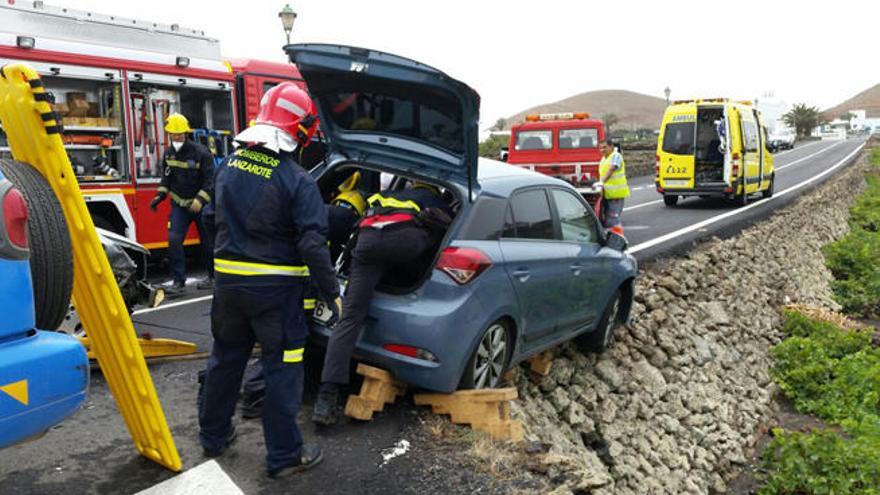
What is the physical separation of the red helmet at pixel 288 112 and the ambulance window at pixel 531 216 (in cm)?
171

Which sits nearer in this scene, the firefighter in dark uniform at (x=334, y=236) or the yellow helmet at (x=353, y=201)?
Answer: the firefighter in dark uniform at (x=334, y=236)

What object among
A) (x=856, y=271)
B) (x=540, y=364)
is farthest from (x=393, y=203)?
(x=856, y=271)

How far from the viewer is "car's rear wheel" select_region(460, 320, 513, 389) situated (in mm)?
4672

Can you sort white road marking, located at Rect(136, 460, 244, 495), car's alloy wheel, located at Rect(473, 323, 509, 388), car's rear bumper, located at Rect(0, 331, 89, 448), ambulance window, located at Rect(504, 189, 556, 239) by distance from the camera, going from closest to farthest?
car's rear bumper, located at Rect(0, 331, 89, 448) < white road marking, located at Rect(136, 460, 244, 495) < car's alloy wheel, located at Rect(473, 323, 509, 388) < ambulance window, located at Rect(504, 189, 556, 239)

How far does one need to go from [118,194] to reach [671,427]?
674cm

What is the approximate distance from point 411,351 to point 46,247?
2.15 metres

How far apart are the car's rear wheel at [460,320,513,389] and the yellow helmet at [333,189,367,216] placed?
4.25 ft

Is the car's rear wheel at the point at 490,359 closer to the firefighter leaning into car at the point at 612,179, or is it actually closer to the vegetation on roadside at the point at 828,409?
the vegetation on roadside at the point at 828,409

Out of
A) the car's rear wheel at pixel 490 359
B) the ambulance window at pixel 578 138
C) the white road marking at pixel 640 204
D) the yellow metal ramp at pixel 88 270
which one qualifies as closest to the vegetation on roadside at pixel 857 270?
the white road marking at pixel 640 204

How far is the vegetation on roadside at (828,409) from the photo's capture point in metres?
7.07

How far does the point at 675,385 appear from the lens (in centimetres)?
823

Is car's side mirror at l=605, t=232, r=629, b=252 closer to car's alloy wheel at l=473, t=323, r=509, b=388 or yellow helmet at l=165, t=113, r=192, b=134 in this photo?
car's alloy wheel at l=473, t=323, r=509, b=388

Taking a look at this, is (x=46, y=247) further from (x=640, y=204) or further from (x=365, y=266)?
(x=640, y=204)

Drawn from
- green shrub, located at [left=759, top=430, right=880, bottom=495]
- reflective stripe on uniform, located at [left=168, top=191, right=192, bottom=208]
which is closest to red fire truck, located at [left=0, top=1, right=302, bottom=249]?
reflective stripe on uniform, located at [left=168, top=191, right=192, bottom=208]
